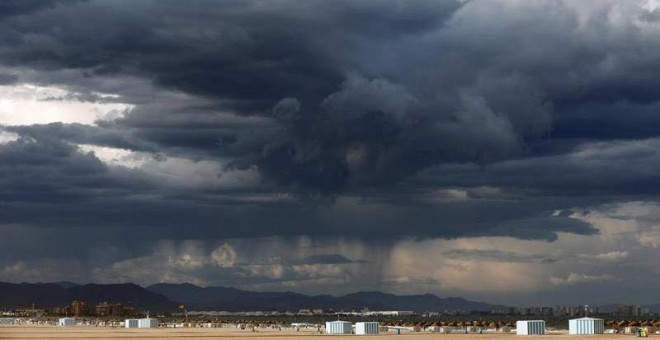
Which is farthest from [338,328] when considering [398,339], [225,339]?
[398,339]

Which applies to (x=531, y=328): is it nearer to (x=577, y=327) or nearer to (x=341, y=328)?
(x=577, y=327)

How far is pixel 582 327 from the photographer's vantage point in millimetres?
139125

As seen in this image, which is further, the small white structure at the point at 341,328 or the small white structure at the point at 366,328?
the small white structure at the point at 341,328

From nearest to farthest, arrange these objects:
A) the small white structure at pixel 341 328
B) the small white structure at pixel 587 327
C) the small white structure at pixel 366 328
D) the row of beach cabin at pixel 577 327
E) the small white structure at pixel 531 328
→ the small white structure at pixel 587 327, the row of beach cabin at pixel 577 327, the small white structure at pixel 531 328, the small white structure at pixel 366 328, the small white structure at pixel 341 328

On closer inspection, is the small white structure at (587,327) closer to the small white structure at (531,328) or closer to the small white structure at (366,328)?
the small white structure at (531,328)

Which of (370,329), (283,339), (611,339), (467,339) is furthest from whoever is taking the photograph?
(370,329)

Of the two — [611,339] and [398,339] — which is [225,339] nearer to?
[398,339]

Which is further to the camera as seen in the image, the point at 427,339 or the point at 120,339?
the point at 120,339

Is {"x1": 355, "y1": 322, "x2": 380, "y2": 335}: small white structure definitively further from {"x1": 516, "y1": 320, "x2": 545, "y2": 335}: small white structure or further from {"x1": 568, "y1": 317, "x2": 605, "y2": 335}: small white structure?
{"x1": 568, "y1": 317, "x2": 605, "y2": 335}: small white structure

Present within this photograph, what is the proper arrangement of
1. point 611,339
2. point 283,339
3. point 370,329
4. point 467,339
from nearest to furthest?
1. point 611,339
2. point 467,339
3. point 283,339
4. point 370,329

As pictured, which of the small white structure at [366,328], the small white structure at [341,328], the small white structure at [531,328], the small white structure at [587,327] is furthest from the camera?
the small white structure at [341,328]

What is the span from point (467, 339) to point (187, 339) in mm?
41030

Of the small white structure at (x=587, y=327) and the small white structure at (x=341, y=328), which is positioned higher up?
the small white structure at (x=587, y=327)

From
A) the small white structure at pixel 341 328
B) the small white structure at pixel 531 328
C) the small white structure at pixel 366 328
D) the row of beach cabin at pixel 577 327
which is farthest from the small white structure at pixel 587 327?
the small white structure at pixel 341 328
